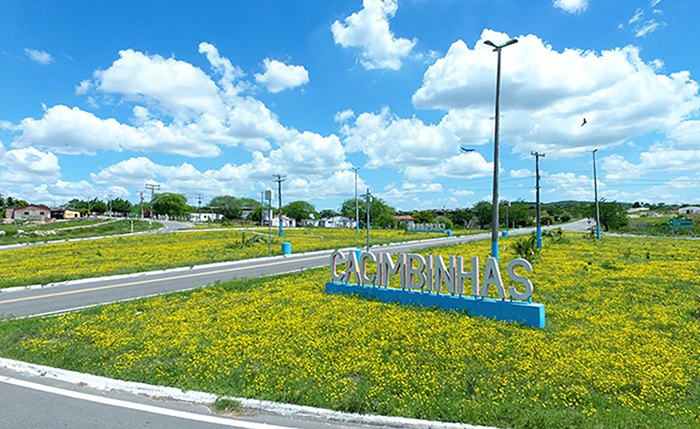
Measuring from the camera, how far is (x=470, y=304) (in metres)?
9.85

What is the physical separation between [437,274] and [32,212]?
16629 centimetres

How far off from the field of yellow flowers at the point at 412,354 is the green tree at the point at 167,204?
490 feet

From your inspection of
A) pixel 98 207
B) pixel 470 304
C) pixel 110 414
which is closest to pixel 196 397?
pixel 110 414

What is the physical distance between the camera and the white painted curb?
5.07 metres

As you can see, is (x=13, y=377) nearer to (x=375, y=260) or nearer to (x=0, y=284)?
(x=375, y=260)

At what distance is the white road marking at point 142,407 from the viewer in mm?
5176

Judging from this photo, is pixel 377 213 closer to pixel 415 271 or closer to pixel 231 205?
pixel 231 205

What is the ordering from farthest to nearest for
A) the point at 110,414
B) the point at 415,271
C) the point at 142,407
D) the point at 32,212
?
1. the point at 32,212
2. the point at 415,271
3. the point at 142,407
4. the point at 110,414

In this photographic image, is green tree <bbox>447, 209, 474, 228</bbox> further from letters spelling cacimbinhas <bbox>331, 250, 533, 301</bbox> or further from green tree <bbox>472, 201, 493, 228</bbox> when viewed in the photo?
letters spelling cacimbinhas <bbox>331, 250, 533, 301</bbox>

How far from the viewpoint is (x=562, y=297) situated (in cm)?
1176

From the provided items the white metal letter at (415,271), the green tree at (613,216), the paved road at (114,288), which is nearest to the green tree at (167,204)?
the green tree at (613,216)

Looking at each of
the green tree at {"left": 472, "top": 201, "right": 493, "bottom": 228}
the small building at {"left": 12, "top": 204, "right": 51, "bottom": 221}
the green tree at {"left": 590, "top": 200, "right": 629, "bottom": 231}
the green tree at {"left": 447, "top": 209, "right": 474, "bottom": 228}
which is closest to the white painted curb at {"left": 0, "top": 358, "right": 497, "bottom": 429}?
the green tree at {"left": 590, "top": 200, "right": 629, "bottom": 231}

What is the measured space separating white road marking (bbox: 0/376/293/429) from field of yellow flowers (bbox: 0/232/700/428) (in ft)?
2.03

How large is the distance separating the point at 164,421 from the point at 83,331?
5.21 meters
